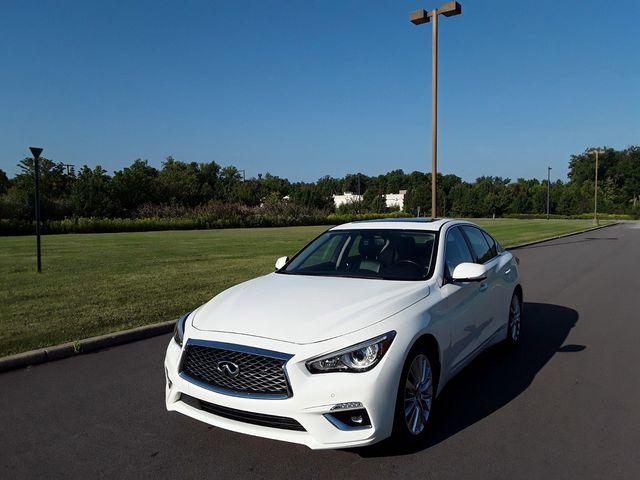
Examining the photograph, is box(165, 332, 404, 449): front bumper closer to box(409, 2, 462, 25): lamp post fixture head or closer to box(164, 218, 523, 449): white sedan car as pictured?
box(164, 218, 523, 449): white sedan car

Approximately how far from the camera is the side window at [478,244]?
548 centimetres

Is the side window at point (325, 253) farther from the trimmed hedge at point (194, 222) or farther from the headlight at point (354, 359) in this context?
the trimmed hedge at point (194, 222)

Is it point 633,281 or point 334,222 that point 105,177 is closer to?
point 334,222

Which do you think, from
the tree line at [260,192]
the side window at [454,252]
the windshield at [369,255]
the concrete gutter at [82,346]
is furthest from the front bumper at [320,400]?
the tree line at [260,192]

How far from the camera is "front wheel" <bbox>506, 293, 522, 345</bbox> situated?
19.8 ft

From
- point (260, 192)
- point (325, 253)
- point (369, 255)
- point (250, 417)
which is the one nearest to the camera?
point (250, 417)

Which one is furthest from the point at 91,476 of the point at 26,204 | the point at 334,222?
the point at 334,222

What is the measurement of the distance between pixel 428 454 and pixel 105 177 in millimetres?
63028

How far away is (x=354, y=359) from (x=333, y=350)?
0.49 feet

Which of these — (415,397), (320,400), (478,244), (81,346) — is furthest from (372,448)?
(81,346)

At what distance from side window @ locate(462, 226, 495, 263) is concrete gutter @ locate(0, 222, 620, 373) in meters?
4.14

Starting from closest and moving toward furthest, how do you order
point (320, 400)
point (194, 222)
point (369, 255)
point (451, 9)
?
point (320, 400), point (369, 255), point (451, 9), point (194, 222)

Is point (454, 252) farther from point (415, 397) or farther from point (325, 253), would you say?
point (415, 397)

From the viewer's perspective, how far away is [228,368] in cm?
326
